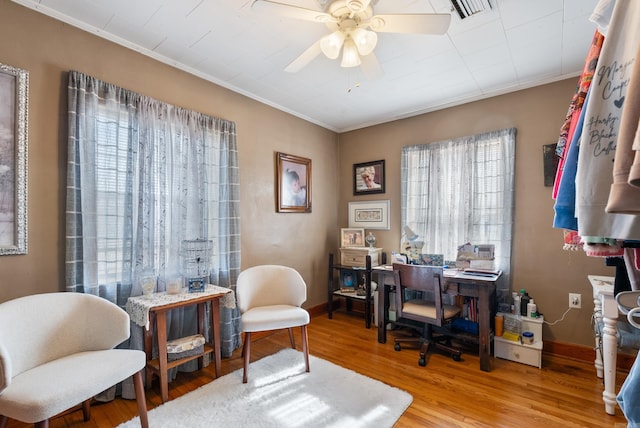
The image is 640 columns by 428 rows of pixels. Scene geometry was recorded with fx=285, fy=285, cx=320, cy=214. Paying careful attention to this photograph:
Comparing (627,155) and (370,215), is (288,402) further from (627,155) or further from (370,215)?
(370,215)

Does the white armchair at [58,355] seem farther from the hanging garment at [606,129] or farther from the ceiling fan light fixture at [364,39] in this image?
the ceiling fan light fixture at [364,39]

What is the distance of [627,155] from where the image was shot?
51 centimetres

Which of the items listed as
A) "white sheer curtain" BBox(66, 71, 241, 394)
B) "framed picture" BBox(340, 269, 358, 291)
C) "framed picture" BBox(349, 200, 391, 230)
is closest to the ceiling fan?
"white sheer curtain" BBox(66, 71, 241, 394)

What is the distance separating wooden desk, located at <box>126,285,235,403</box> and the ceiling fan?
1.82m

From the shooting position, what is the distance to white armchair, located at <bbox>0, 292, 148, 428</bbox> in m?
1.20

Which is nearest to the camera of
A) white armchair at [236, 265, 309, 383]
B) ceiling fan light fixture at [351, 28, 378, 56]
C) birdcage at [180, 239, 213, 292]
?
ceiling fan light fixture at [351, 28, 378, 56]

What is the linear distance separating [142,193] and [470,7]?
2487mm

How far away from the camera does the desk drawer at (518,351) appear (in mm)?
2371

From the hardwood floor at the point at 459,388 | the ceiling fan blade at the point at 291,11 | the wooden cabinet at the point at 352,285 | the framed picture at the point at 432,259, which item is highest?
the ceiling fan blade at the point at 291,11

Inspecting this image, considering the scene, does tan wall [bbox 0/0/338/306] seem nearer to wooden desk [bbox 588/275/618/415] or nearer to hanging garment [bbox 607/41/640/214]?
hanging garment [bbox 607/41/640/214]

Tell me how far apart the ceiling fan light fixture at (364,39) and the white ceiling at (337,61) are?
32cm

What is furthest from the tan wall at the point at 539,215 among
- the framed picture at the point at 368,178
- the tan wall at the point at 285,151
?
the framed picture at the point at 368,178

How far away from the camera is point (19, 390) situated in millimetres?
1229

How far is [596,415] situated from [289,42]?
10.4 ft
